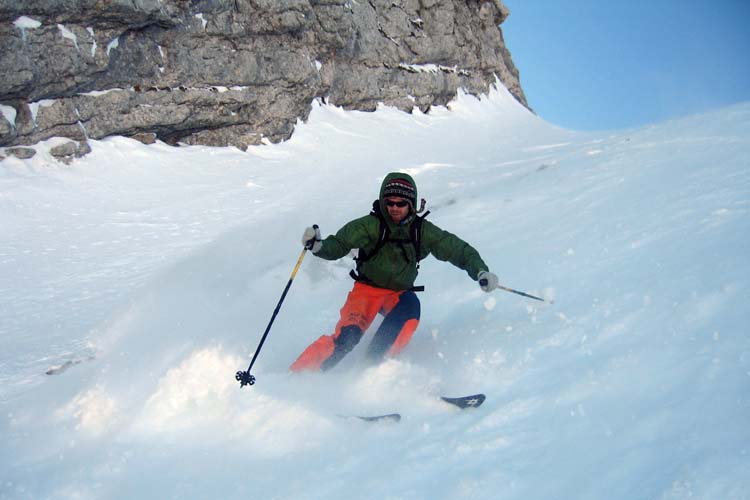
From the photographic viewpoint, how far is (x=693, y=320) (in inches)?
138

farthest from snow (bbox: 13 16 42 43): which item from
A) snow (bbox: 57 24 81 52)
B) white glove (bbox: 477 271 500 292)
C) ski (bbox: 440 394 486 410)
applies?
ski (bbox: 440 394 486 410)

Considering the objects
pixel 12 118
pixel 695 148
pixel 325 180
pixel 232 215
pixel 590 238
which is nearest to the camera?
pixel 590 238

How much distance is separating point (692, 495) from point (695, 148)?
792 centimetres

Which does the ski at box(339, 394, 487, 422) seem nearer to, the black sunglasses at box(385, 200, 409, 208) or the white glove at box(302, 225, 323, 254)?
the white glove at box(302, 225, 323, 254)

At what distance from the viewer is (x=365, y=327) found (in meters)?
4.73

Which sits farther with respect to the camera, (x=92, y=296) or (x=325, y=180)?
(x=325, y=180)

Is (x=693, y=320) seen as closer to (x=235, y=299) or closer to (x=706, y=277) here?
(x=706, y=277)

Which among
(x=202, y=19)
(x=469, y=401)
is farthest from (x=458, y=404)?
(x=202, y=19)

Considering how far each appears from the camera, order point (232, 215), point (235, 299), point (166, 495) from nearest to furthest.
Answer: point (166, 495)
point (235, 299)
point (232, 215)

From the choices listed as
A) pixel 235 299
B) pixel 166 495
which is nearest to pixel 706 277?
pixel 166 495

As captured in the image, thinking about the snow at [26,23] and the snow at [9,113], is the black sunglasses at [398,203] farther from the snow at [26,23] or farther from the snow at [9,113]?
the snow at [26,23]

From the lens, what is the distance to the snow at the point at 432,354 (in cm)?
275

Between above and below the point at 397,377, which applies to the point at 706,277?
above

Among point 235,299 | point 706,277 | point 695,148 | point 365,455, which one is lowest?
point 235,299
